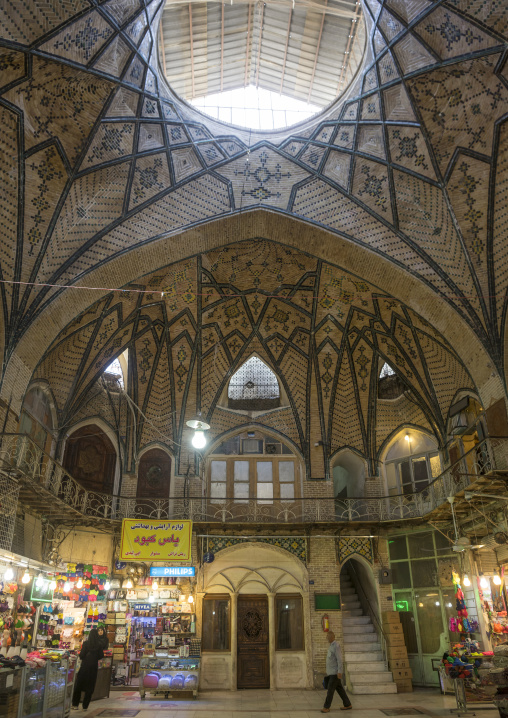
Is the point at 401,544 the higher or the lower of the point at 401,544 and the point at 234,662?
the higher

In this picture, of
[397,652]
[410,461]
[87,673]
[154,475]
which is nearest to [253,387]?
[154,475]

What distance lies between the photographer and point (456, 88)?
1028cm

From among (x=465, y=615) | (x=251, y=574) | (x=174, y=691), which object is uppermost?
(x=251, y=574)

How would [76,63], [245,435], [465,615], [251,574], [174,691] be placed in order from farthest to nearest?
[245,435] < [251,574] < [465,615] < [174,691] < [76,63]

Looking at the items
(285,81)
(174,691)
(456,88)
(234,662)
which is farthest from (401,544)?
(285,81)

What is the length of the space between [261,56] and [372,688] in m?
14.8

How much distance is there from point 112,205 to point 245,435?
7.36 metres

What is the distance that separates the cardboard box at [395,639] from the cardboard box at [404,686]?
0.77 metres

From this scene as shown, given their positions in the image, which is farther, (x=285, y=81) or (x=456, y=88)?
(x=285, y=81)

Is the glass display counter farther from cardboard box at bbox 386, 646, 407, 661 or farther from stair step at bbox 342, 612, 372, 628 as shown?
stair step at bbox 342, 612, 372, 628

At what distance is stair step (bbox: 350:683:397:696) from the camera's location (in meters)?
12.1

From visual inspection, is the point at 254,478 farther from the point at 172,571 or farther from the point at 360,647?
the point at 360,647

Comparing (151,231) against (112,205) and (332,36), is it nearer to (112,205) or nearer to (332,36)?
(112,205)

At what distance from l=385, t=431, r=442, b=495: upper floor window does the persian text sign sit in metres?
6.04
